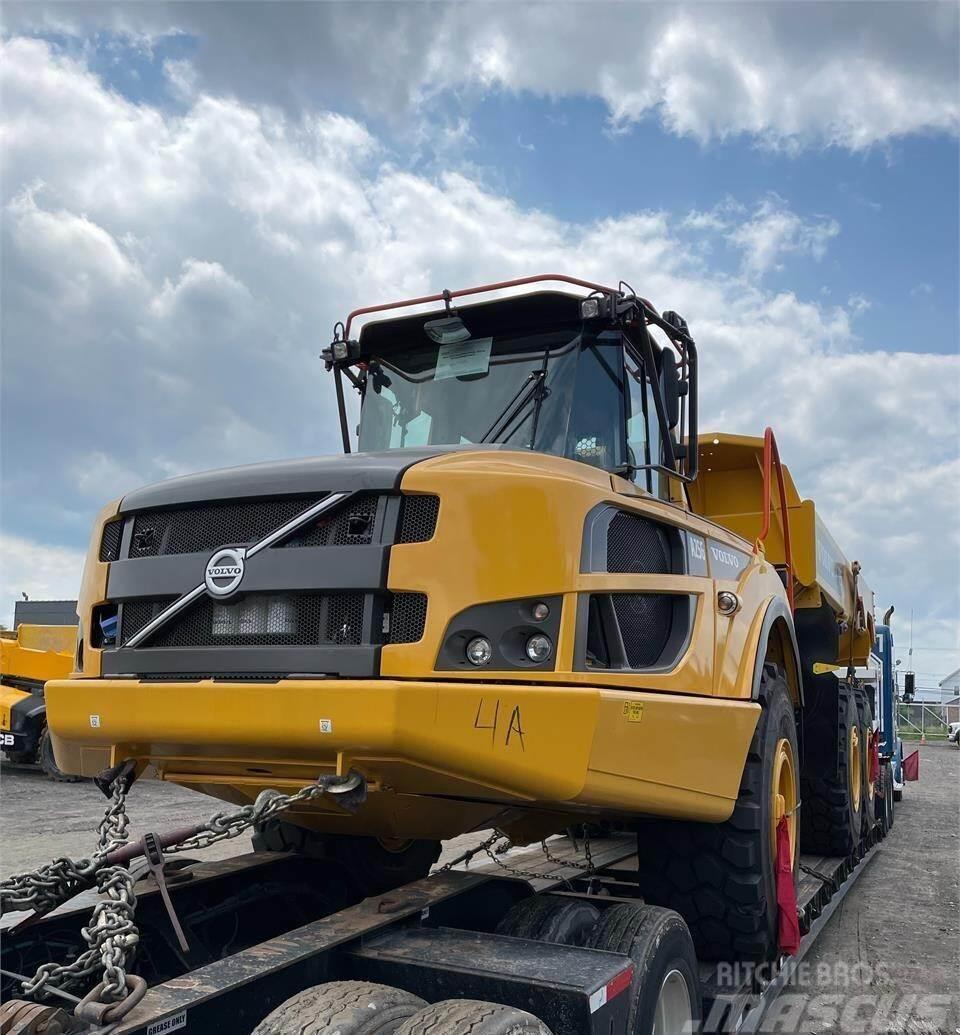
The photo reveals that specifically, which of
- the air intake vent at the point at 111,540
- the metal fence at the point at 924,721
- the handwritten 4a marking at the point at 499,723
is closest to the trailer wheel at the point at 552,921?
the handwritten 4a marking at the point at 499,723

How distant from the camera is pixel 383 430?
480 cm

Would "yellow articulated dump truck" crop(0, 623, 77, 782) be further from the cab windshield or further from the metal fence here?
the metal fence

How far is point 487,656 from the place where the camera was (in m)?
3.07

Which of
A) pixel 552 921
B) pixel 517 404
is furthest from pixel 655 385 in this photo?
pixel 552 921

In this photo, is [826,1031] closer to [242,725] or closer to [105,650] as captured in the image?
[242,725]

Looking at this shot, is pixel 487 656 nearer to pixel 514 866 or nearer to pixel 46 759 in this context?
pixel 514 866

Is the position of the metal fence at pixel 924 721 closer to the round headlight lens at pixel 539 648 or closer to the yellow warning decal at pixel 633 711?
the yellow warning decal at pixel 633 711

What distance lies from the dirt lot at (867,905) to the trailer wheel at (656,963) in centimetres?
142

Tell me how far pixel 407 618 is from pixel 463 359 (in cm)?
177

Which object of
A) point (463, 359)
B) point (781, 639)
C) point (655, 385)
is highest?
point (463, 359)

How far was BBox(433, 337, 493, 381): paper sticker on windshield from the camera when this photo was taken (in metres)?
4.46

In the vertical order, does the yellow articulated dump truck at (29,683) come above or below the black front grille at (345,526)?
below

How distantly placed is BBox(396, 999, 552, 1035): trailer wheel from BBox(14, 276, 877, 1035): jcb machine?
0.05 feet

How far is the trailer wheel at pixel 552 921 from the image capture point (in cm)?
360
